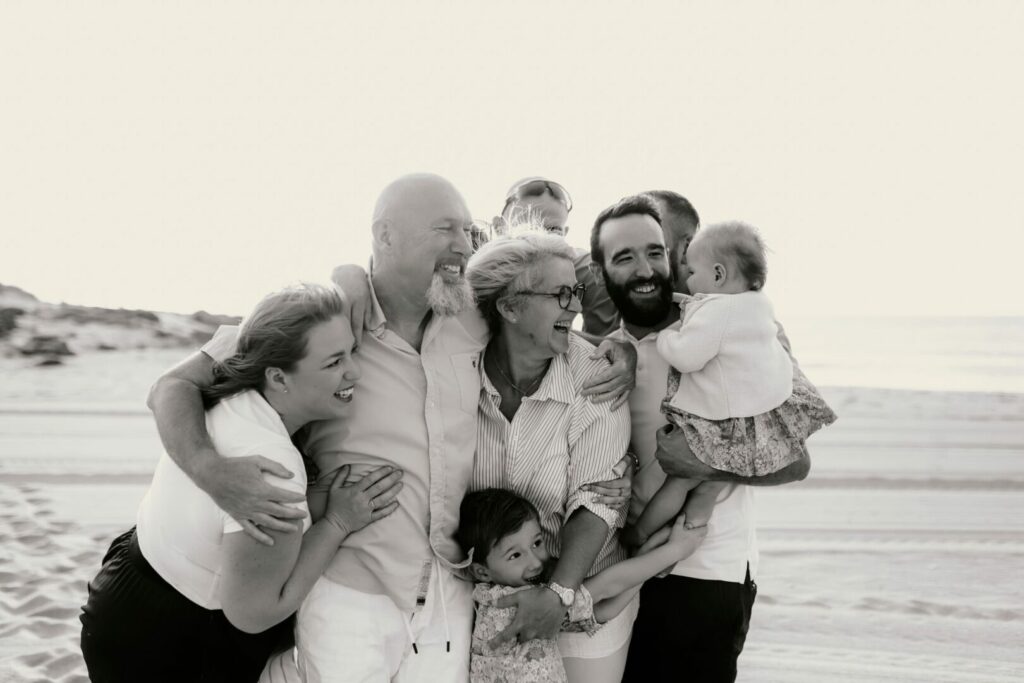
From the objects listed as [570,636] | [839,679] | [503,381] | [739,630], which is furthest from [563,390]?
[839,679]

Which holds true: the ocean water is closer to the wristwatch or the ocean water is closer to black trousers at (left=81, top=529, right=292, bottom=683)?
the wristwatch

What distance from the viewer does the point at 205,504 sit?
255 cm

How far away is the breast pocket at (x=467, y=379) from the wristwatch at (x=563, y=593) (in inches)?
25.5

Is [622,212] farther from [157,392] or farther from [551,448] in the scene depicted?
[157,392]

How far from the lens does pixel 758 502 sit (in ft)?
31.2

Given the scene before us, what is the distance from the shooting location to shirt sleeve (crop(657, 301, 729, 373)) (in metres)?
3.17

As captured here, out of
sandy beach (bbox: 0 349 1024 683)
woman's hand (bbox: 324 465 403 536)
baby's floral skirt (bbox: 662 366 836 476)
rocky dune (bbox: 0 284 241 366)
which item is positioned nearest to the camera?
woman's hand (bbox: 324 465 403 536)

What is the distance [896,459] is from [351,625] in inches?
399

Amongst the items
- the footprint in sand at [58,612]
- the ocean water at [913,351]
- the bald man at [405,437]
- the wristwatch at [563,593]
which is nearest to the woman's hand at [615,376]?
the bald man at [405,437]

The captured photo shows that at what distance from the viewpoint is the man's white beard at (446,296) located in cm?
303

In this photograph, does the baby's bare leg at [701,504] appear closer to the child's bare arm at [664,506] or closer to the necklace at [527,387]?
the child's bare arm at [664,506]

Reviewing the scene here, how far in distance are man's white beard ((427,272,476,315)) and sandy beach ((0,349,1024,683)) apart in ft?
11.6

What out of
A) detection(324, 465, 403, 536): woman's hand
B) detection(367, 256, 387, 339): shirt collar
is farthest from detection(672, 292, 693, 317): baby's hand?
detection(324, 465, 403, 536): woman's hand

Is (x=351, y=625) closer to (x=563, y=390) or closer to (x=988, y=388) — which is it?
(x=563, y=390)
